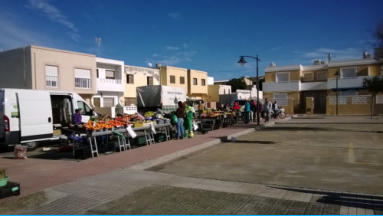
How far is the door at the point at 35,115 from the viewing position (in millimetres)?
11781

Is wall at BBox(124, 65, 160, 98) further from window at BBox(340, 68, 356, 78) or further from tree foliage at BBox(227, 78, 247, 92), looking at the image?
tree foliage at BBox(227, 78, 247, 92)

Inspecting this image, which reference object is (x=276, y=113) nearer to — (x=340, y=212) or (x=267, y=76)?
(x=267, y=76)

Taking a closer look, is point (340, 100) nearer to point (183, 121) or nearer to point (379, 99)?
point (379, 99)

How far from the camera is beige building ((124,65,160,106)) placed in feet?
127

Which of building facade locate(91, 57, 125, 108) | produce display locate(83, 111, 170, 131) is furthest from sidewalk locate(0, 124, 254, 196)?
building facade locate(91, 57, 125, 108)

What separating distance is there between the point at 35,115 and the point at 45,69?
53.7 feet

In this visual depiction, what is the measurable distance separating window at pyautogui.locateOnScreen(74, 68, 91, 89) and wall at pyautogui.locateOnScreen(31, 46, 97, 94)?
0.32 m

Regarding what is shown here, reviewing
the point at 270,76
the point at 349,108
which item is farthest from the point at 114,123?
the point at 270,76

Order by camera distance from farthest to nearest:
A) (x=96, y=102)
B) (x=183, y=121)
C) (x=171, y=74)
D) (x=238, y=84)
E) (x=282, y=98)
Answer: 1. (x=238, y=84)
2. (x=171, y=74)
3. (x=282, y=98)
4. (x=96, y=102)
5. (x=183, y=121)

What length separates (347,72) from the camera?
4025cm

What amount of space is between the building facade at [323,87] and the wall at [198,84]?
1095 centimetres

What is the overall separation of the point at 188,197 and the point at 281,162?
4.31 metres

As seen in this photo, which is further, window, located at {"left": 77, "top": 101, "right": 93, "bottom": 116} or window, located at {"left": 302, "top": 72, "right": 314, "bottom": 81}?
window, located at {"left": 302, "top": 72, "right": 314, "bottom": 81}

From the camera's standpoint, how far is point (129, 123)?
11875 millimetres
